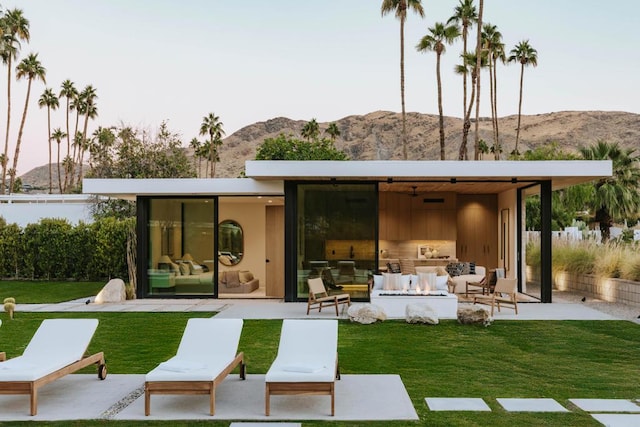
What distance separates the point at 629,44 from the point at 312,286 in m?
28.5

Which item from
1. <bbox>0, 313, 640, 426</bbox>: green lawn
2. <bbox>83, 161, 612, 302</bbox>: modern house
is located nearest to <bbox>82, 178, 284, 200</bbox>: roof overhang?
<bbox>83, 161, 612, 302</bbox>: modern house

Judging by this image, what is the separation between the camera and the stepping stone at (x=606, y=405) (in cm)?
576

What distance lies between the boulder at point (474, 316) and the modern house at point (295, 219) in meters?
3.40

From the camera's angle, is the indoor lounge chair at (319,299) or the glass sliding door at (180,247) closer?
the indoor lounge chair at (319,299)

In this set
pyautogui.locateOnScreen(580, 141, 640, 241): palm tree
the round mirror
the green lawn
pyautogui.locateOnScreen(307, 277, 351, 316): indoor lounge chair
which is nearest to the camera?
the green lawn

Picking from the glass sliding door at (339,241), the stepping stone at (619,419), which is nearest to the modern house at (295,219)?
the glass sliding door at (339,241)

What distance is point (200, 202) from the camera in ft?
50.3

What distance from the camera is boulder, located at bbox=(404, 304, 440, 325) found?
35.7ft

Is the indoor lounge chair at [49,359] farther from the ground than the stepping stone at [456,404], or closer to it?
farther from the ground

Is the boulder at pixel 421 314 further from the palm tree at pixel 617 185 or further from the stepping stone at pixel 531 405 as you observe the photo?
the palm tree at pixel 617 185

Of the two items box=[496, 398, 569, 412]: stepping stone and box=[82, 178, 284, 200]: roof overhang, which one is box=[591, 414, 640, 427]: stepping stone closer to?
box=[496, 398, 569, 412]: stepping stone

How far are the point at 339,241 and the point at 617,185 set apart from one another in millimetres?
15217

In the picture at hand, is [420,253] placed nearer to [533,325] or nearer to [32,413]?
[533,325]

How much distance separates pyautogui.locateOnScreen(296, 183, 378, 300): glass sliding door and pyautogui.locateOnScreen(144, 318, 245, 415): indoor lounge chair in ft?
23.2
